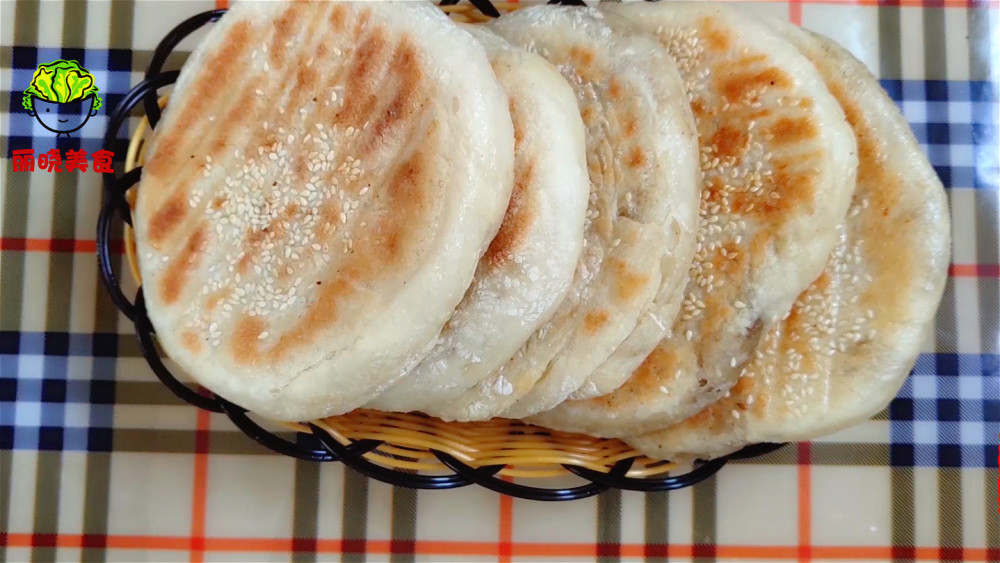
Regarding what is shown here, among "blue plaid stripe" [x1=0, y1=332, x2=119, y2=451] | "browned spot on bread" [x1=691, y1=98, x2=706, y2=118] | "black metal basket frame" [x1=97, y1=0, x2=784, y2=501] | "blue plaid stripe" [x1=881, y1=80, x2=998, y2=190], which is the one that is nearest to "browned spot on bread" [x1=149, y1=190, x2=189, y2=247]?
"black metal basket frame" [x1=97, y1=0, x2=784, y2=501]

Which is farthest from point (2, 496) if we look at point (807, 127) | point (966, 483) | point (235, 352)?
point (966, 483)

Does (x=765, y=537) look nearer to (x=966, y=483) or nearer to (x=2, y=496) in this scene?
(x=966, y=483)

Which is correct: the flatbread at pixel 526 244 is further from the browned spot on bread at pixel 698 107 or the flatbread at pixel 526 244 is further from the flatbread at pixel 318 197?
the browned spot on bread at pixel 698 107

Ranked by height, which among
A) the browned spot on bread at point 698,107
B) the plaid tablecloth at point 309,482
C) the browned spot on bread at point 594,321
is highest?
the browned spot on bread at point 698,107

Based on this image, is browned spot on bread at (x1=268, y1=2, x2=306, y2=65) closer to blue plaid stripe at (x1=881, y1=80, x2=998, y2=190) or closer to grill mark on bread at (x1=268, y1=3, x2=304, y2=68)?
grill mark on bread at (x1=268, y1=3, x2=304, y2=68)

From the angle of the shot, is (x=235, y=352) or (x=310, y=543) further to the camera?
(x=310, y=543)

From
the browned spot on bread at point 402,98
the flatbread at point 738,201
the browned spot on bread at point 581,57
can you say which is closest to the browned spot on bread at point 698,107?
the flatbread at point 738,201
